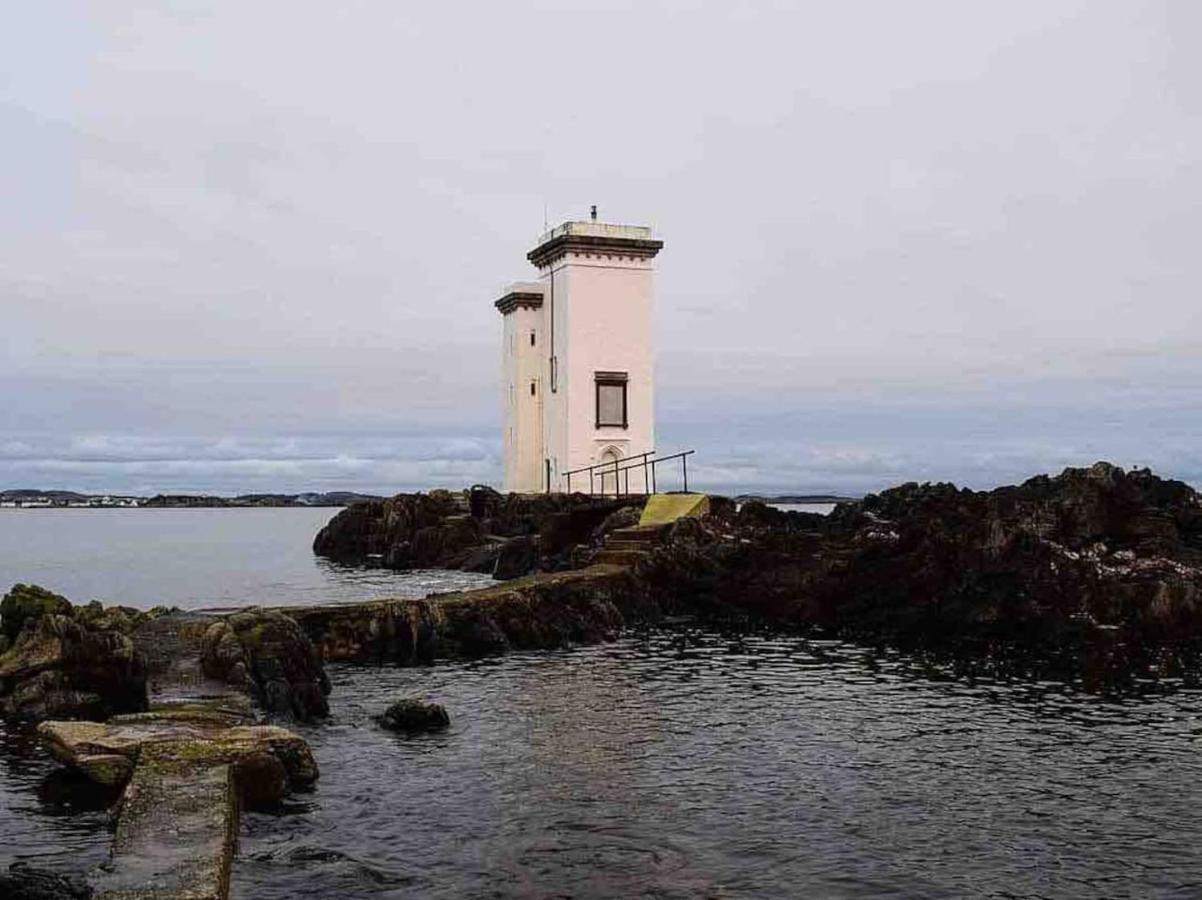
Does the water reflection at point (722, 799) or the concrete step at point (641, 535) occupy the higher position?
the concrete step at point (641, 535)

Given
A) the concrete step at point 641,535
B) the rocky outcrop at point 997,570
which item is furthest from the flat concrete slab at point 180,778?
the concrete step at point 641,535

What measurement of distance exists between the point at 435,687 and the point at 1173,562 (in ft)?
58.3

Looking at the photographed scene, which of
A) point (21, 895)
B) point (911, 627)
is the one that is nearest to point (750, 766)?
point (21, 895)

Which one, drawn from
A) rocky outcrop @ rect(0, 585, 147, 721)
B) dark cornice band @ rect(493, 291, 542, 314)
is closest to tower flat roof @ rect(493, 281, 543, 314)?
dark cornice band @ rect(493, 291, 542, 314)

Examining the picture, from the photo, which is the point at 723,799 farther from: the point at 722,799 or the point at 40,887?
the point at 40,887

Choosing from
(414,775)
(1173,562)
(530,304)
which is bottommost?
(414,775)

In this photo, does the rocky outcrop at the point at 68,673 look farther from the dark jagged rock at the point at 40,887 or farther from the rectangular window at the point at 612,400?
the rectangular window at the point at 612,400

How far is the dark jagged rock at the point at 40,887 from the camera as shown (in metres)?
9.10

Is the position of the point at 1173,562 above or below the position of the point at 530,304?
below

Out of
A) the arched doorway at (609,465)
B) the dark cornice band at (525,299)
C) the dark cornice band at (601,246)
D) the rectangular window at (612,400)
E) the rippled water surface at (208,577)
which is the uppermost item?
the dark cornice band at (601,246)

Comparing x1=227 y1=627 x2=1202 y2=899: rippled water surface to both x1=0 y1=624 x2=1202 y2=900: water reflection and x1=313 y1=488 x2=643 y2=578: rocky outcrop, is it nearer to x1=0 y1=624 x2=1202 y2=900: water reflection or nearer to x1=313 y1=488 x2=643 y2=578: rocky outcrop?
x1=0 y1=624 x2=1202 y2=900: water reflection

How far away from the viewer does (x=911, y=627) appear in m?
27.3

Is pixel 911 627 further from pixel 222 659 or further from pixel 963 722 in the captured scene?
pixel 222 659

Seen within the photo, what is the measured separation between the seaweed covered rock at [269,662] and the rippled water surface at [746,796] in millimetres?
630
